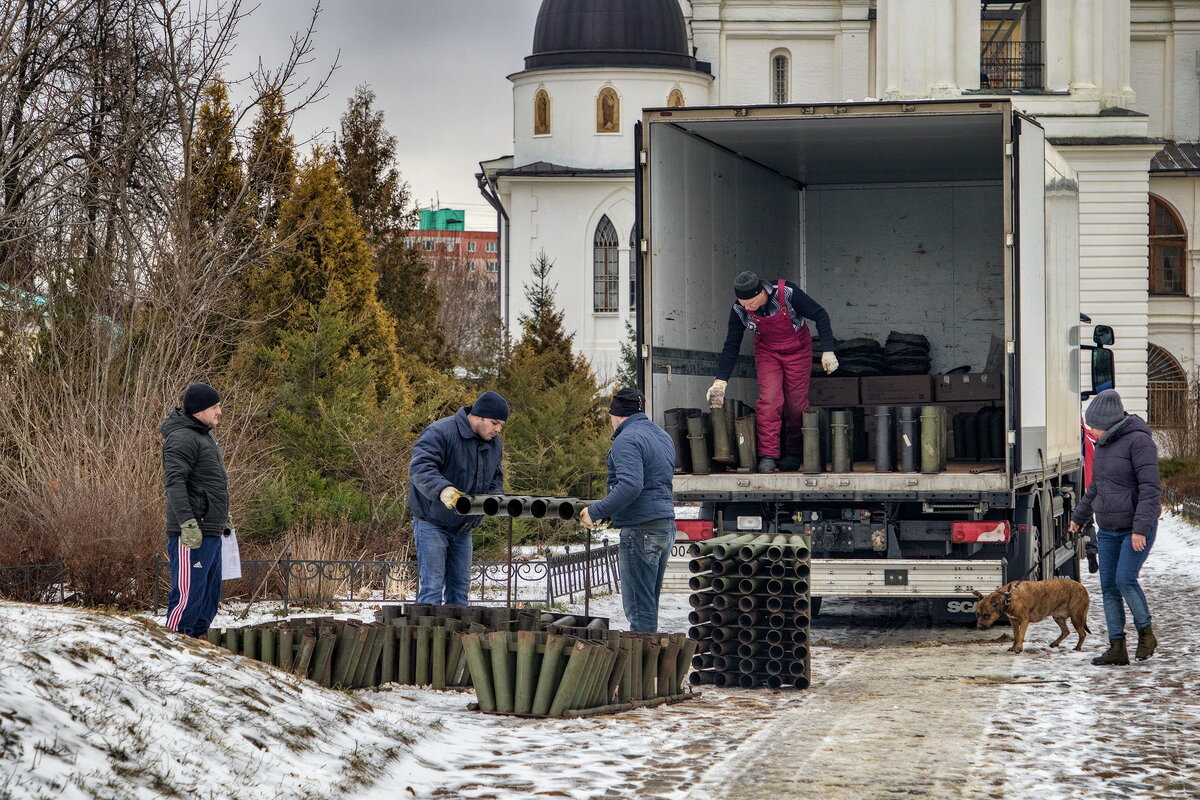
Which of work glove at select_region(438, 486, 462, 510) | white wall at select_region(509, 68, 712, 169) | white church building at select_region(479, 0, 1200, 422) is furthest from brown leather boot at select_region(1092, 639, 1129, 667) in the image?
white wall at select_region(509, 68, 712, 169)

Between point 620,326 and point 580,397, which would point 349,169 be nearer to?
point 580,397

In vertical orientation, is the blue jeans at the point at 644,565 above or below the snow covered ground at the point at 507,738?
above

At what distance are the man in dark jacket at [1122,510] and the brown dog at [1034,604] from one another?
544mm

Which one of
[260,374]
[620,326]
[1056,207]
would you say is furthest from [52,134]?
[620,326]

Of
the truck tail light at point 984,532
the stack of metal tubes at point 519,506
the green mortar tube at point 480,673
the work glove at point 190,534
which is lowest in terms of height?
the green mortar tube at point 480,673

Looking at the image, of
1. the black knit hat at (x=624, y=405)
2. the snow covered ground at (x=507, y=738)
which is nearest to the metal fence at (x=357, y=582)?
the black knit hat at (x=624, y=405)

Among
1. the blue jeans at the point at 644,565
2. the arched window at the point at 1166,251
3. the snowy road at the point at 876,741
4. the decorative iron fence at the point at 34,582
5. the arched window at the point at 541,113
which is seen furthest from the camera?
the arched window at the point at 1166,251

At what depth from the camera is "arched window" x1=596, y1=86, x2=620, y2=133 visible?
1908 inches

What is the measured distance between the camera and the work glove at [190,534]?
30.6ft

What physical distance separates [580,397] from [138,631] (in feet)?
49.2

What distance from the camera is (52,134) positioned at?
16.2 meters

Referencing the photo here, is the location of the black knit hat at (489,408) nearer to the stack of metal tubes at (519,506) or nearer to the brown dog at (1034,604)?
the stack of metal tubes at (519,506)

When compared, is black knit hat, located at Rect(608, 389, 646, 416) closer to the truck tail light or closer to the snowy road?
the snowy road

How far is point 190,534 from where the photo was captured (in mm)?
9344
